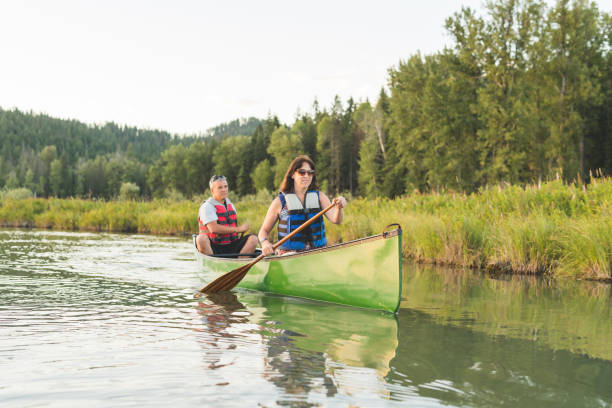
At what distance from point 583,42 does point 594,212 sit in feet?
96.2

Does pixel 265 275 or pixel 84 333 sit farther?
pixel 265 275

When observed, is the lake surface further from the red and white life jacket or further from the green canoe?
the red and white life jacket

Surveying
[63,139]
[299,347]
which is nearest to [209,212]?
[299,347]

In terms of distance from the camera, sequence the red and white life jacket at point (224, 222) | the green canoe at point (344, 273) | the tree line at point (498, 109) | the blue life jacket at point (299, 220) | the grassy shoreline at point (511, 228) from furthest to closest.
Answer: the tree line at point (498, 109), the grassy shoreline at point (511, 228), the red and white life jacket at point (224, 222), the blue life jacket at point (299, 220), the green canoe at point (344, 273)

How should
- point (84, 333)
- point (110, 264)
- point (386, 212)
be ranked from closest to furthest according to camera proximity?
point (84, 333) < point (110, 264) < point (386, 212)

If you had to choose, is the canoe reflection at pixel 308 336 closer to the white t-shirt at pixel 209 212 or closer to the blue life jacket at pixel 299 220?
the blue life jacket at pixel 299 220

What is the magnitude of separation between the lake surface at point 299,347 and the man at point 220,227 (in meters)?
0.72

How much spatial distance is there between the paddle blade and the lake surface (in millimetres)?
232

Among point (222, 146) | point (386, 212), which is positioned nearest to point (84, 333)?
point (386, 212)

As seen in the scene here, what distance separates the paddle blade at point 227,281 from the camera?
7105 mm

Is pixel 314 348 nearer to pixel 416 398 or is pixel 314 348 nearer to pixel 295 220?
pixel 416 398

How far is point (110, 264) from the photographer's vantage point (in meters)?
10.2

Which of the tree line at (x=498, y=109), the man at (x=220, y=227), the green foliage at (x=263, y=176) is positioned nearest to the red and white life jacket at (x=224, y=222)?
the man at (x=220, y=227)

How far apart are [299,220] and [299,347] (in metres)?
2.54
